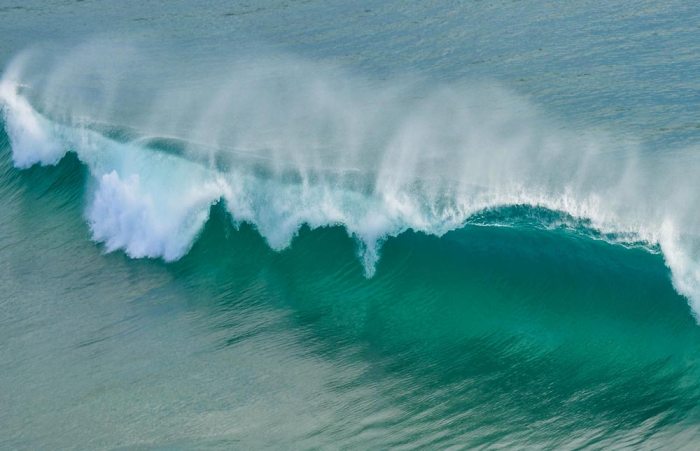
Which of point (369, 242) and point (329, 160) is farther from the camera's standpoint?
point (329, 160)

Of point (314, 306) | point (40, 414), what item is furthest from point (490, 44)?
point (40, 414)

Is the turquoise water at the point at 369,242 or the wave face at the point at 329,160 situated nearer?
the turquoise water at the point at 369,242

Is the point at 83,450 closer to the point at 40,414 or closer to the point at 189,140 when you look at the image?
the point at 40,414

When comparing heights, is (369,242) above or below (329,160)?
below

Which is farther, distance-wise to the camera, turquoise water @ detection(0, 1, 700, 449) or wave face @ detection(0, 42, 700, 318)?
wave face @ detection(0, 42, 700, 318)
